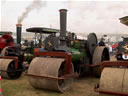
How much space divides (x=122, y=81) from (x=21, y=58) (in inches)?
171

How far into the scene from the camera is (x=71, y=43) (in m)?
5.55

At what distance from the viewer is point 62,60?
4055 millimetres

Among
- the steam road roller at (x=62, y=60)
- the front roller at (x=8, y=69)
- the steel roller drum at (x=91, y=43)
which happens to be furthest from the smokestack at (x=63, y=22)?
the front roller at (x=8, y=69)

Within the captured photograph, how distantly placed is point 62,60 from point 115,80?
159cm

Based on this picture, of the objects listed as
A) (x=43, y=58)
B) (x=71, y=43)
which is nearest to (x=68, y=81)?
(x=43, y=58)

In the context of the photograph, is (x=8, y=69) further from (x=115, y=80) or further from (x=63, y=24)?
(x=115, y=80)

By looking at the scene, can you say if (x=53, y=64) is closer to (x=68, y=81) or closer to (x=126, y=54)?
(x=68, y=81)

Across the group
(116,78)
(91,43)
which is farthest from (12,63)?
(116,78)

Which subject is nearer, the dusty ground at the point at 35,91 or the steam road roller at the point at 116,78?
the steam road roller at the point at 116,78

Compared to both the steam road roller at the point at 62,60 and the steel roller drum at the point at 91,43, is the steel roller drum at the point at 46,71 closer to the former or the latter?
the steam road roller at the point at 62,60

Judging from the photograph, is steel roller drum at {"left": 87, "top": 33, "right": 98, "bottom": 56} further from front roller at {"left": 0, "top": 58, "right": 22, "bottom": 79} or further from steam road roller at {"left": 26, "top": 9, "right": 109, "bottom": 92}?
front roller at {"left": 0, "top": 58, "right": 22, "bottom": 79}

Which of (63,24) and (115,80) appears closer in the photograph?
(115,80)

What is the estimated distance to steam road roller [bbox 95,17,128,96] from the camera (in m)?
2.64

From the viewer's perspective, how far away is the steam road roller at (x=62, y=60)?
3945 millimetres
